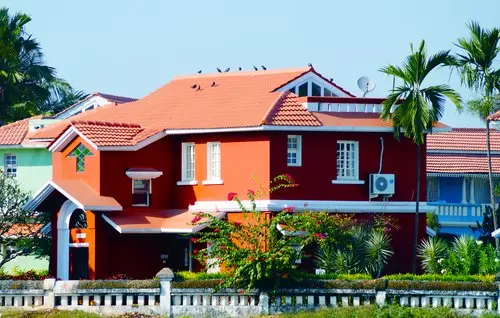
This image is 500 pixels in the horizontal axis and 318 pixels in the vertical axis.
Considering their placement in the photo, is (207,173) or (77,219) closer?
(77,219)

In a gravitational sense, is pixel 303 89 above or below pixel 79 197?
above

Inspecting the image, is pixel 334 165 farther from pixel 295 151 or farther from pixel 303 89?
pixel 303 89

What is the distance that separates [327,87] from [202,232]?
821cm

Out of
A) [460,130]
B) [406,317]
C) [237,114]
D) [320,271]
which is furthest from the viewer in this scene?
[460,130]

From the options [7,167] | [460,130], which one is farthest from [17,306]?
[460,130]

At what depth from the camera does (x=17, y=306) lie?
44.8m

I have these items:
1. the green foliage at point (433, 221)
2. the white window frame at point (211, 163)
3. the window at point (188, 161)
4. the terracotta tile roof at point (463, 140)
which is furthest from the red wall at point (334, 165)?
the terracotta tile roof at point (463, 140)

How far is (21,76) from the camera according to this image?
64.9m

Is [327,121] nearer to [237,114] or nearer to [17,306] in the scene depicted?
[237,114]

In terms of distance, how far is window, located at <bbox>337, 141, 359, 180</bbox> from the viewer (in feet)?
167

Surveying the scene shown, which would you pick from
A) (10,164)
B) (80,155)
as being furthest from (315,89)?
(10,164)

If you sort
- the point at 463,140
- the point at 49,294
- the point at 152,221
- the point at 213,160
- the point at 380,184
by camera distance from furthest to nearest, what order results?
the point at 463,140
the point at 213,160
the point at 152,221
the point at 380,184
the point at 49,294

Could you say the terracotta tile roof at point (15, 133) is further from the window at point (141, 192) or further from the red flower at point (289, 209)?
the red flower at point (289, 209)

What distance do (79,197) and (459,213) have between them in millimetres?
22346
